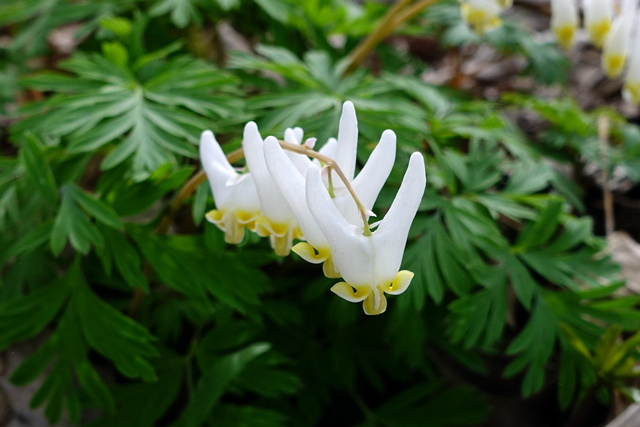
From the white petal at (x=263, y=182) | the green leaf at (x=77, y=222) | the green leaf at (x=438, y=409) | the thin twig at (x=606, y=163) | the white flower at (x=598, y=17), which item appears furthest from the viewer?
the thin twig at (x=606, y=163)

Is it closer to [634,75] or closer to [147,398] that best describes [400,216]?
[147,398]

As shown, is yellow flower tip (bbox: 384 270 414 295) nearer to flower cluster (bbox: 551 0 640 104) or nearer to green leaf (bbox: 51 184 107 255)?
green leaf (bbox: 51 184 107 255)

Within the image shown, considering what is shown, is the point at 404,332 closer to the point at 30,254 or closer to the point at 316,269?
the point at 316,269

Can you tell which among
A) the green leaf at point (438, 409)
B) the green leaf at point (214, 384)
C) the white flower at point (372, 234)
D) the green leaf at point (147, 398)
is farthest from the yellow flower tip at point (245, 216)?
the green leaf at point (438, 409)

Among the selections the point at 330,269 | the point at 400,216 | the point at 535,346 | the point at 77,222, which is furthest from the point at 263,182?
the point at 535,346

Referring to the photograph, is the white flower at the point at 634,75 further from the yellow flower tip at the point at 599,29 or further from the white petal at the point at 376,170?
the white petal at the point at 376,170

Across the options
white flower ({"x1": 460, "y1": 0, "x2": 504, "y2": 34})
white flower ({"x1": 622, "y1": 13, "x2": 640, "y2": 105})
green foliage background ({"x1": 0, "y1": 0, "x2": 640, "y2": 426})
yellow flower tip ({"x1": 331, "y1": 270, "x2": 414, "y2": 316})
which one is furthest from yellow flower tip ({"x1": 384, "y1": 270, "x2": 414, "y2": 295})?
white flower ({"x1": 622, "y1": 13, "x2": 640, "y2": 105})

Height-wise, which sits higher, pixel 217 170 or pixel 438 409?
pixel 217 170
